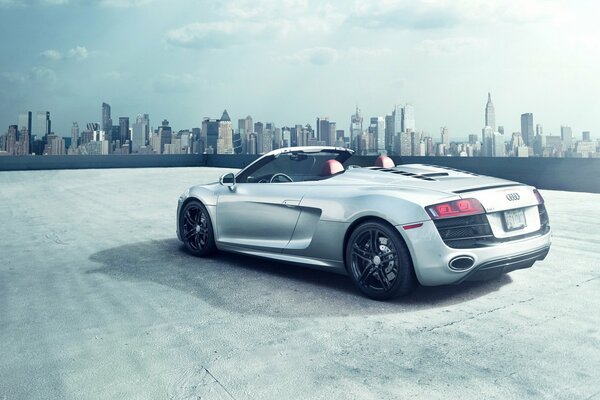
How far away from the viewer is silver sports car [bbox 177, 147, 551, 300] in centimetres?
439

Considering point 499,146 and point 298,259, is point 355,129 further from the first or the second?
point 298,259

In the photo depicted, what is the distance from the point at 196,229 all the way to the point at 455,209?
10.5ft

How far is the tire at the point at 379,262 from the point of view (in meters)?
4.45

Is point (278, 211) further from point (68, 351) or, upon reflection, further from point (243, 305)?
point (68, 351)

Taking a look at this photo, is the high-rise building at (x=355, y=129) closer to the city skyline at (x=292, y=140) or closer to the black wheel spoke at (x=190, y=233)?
the city skyline at (x=292, y=140)

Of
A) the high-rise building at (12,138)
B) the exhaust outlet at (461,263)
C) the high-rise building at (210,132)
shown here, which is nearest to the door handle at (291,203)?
the exhaust outlet at (461,263)

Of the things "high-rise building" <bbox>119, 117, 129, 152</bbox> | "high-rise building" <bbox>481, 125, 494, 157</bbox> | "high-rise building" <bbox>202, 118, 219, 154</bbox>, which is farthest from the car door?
"high-rise building" <bbox>119, 117, 129, 152</bbox>

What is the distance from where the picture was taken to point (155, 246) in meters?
7.29

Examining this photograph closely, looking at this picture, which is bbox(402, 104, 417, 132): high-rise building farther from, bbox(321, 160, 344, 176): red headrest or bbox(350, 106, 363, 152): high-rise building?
bbox(321, 160, 344, 176): red headrest

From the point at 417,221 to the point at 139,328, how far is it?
2.12m

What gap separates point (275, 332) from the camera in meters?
3.90

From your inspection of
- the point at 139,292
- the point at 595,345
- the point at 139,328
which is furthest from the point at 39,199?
the point at 595,345

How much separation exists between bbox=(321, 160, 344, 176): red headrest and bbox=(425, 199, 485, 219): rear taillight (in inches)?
46.9

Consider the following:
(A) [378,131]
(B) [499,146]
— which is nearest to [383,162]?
(B) [499,146]
